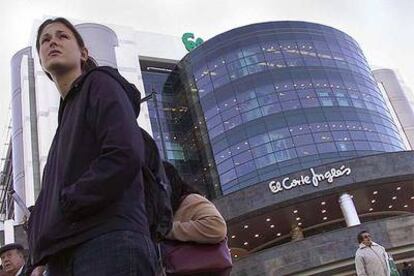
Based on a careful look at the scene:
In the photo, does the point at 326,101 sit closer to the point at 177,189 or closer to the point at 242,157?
the point at 242,157

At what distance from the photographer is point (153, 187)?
2113mm

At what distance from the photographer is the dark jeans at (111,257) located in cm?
173

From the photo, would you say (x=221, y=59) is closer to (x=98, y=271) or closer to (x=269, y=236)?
(x=269, y=236)

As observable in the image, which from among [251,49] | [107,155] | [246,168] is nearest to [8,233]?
[246,168]

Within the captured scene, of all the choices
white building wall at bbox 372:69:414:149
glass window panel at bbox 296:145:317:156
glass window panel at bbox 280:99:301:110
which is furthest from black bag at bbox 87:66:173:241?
Result: white building wall at bbox 372:69:414:149

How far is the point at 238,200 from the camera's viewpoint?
35.2 m

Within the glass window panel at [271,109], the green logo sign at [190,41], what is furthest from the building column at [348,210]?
the green logo sign at [190,41]

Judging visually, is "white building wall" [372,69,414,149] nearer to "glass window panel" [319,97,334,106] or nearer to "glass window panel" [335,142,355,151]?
"glass window panel" [319,97,334,106]

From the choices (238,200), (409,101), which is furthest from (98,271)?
(409,101)

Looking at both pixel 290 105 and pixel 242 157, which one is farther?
pixel 290 105

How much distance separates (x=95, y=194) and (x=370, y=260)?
26.3 ft

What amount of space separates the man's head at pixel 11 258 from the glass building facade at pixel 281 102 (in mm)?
35963

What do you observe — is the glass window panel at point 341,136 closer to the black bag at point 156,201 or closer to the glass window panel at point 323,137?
the glass window panel at point 323,137

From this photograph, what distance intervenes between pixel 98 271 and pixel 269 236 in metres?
40.4
